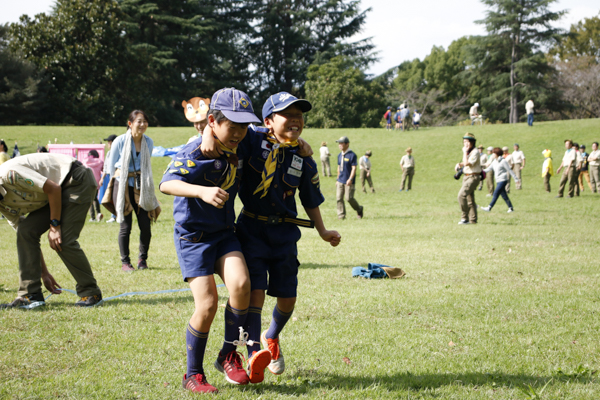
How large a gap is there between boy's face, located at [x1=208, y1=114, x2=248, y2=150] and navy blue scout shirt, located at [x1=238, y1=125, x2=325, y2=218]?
256 millimetres

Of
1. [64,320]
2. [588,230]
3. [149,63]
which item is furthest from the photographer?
[149,63]

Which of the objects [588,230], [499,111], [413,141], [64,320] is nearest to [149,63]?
[413,141]

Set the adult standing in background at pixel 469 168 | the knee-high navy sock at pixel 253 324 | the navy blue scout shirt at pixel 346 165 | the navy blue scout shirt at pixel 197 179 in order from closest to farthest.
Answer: the navy blue scout shirt at pixel 197 179 < the knee-high navy sock at pixel 253 324 < the adult standing in background at pixel 469 168 < the navy blue scout shirt at pixel 346 165

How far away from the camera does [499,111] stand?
58062 millimetres

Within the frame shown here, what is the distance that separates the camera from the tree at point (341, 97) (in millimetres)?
50594

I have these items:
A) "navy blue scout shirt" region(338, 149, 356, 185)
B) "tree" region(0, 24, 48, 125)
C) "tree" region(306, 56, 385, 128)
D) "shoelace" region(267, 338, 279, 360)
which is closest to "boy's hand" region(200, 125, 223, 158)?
"shoelace" region(267, 338, 279, 360)

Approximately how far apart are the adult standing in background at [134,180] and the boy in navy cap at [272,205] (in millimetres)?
4317

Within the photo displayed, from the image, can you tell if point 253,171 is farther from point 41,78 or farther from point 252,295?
point 41,78

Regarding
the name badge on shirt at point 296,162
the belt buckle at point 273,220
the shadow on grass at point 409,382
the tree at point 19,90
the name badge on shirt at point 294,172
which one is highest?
the tree at point 19,90

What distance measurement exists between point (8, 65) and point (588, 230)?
4087 centimetres

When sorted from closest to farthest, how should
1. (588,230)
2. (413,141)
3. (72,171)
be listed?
(72,171)
(588,230)
(413,141)

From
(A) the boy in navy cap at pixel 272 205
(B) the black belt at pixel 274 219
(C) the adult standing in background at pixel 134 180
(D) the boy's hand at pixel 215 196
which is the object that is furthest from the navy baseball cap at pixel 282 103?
(C) the adult standing in background at pixel 134 180

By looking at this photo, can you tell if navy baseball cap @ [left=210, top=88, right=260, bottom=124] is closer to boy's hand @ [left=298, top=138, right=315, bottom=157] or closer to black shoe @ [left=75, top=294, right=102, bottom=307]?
boy's hand @ [left=298, top=138, right=315, bottom=157]

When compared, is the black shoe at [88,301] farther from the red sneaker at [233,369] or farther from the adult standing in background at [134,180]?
the red sneaker at [233,369]
